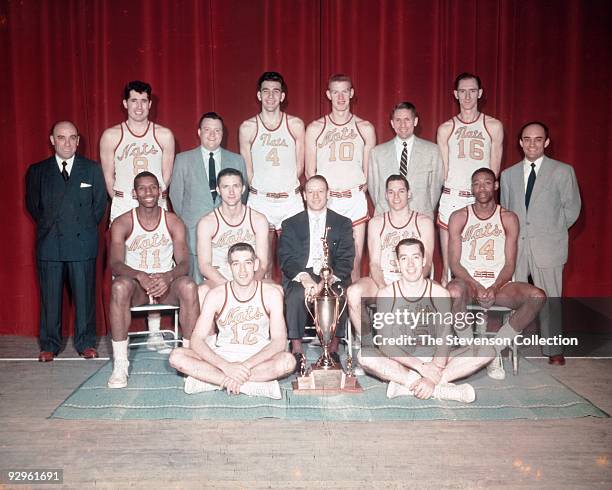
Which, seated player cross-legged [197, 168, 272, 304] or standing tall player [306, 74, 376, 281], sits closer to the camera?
seated player cross-legged [197, 168, 272, 304]

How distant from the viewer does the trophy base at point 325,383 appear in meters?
3.71

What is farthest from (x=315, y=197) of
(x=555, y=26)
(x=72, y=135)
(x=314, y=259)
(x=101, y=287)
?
(x=555, y=26)

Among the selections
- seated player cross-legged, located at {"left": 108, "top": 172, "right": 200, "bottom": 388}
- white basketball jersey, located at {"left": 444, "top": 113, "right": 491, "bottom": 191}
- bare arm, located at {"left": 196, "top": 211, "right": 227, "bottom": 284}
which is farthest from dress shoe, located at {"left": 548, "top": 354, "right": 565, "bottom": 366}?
seated player cross-legged, located at {"left": 108, "top": 172, "right": 200, "bottom": 388}

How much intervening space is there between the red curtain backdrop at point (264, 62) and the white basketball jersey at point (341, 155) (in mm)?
479

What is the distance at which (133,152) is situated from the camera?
15.6 feet

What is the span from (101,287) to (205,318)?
1848 millimetres

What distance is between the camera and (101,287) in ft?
17.5

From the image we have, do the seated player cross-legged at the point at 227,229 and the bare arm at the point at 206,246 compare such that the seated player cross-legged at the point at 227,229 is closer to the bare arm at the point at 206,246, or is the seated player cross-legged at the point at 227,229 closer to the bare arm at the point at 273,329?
the bare arm at the point at 206,246

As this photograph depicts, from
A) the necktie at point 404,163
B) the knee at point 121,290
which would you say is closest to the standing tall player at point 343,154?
the necktie at point 404,163

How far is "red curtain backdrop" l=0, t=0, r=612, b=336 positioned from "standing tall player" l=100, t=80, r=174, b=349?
0.48 meters

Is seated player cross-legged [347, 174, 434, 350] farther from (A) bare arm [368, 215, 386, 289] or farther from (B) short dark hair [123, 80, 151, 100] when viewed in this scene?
(B) short dark hair [123, 80, 151, 100]

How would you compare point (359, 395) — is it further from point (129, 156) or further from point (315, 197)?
point (129, 156)

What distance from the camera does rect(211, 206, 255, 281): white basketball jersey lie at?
441 centimetres

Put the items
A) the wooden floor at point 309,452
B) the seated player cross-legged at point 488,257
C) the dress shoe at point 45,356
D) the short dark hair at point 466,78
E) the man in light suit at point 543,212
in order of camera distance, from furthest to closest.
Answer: the short dark hair at point 466,78 → the man in light suit at point 543,212 → the dress shoe at point 45,356 → the seated player cross-legged at point 488,257 → the wooden floor at point 309,452
